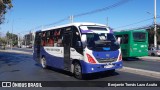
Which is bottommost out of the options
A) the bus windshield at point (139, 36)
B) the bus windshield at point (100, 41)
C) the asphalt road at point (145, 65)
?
the asphalt road at point (145, 65)

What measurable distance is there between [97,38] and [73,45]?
139cm

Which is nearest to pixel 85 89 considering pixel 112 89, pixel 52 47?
pixel 112 89

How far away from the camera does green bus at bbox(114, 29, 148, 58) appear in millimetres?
27484

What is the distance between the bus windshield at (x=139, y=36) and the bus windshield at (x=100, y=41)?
14100 mm

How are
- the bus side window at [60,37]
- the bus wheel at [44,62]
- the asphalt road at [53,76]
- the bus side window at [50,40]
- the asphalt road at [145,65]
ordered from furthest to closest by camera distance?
the bus wheel at [44,62], the asphalt road at [145,65], the bus side window at [50,40], the bus side window at [60,37], the asphalt road at [53,76]

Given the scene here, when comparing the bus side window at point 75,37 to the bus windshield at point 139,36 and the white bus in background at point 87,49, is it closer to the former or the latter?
the white bus in background at point 87,49

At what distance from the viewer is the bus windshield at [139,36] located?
91.6 ft

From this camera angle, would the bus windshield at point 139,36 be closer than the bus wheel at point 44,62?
No

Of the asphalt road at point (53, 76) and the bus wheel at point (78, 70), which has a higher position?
the bus wheel at point (78, 70)

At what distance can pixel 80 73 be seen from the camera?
13625 millimetres

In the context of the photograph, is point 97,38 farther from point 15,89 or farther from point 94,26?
point 15,89

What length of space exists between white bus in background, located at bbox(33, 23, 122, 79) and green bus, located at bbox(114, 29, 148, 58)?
40.7ft

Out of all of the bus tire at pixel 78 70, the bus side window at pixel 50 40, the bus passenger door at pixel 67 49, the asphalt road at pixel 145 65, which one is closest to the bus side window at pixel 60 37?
the bus passenger door at pixel 67 49

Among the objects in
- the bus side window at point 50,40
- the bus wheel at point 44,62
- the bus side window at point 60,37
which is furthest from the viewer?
the bus wheel at point 44,62
